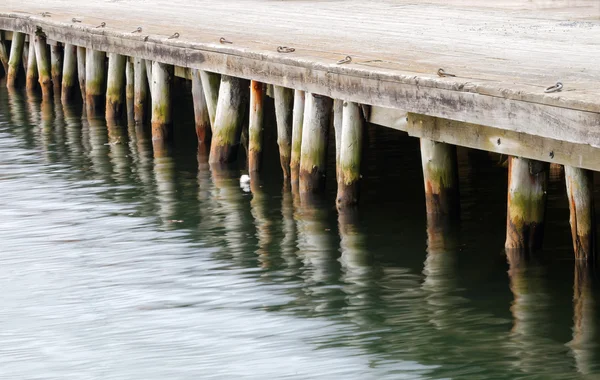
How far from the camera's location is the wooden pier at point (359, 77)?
7.75 meters

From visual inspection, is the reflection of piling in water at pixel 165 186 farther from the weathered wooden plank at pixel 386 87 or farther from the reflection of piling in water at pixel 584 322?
the reflection of piling in water at pixel 584 322

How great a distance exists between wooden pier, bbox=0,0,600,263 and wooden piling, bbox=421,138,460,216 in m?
0.01

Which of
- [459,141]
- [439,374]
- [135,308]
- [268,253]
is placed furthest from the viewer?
[268,253]

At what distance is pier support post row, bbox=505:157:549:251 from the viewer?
320 inches

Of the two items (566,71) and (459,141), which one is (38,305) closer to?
(459,141)

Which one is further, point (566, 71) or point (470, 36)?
point (470, 36)

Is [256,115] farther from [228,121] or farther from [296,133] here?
[296,133]

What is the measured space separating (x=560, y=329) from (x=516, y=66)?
96.4 inches

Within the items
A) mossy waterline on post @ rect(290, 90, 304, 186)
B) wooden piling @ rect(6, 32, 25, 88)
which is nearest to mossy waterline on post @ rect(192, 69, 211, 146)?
mossy waterline on post @ rect(290, 90, 304, 186)

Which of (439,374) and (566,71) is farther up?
(566,71)

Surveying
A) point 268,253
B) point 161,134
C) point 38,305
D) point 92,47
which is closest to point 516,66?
point 268,253

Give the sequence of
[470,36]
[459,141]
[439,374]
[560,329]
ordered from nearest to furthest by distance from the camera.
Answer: [439,374] → [560,329] → [459,141] → [470,36]

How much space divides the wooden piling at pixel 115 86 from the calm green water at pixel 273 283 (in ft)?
8.15

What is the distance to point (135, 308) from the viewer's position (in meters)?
7.84
